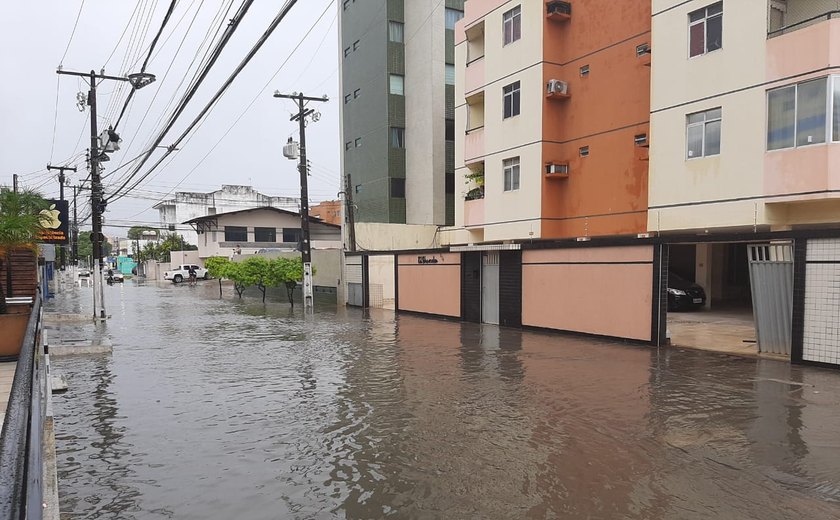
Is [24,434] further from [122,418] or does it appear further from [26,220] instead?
[26,220]

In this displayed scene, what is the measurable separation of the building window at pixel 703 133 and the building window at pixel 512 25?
27.7ft

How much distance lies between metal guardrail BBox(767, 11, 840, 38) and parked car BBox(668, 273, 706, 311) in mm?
9751

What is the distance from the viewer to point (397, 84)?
1300 inches

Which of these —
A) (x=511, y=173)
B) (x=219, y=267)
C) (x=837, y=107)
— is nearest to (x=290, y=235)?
(x=219, y=267)

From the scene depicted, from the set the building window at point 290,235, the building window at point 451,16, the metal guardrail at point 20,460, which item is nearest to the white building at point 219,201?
the building window at point 290,235

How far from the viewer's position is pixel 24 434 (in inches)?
68.8

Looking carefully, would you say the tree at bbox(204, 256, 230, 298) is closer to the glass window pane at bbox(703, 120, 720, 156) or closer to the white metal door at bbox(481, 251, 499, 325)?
the white metal door at bbox(481, 251, 499, 325)

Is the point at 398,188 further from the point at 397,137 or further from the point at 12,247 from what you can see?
the point at 12,247

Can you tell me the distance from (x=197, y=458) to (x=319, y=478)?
4.92 ft

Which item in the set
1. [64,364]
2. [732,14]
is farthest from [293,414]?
[732,14]

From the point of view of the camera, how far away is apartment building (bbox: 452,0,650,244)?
1809cm

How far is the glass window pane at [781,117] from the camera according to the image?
1266 centimetres

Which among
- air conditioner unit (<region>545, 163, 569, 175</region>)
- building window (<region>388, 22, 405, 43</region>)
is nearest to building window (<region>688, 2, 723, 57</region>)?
air conditioner unit (<region>545, 163, 569, 175</region>)

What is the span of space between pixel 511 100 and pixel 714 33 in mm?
8091
